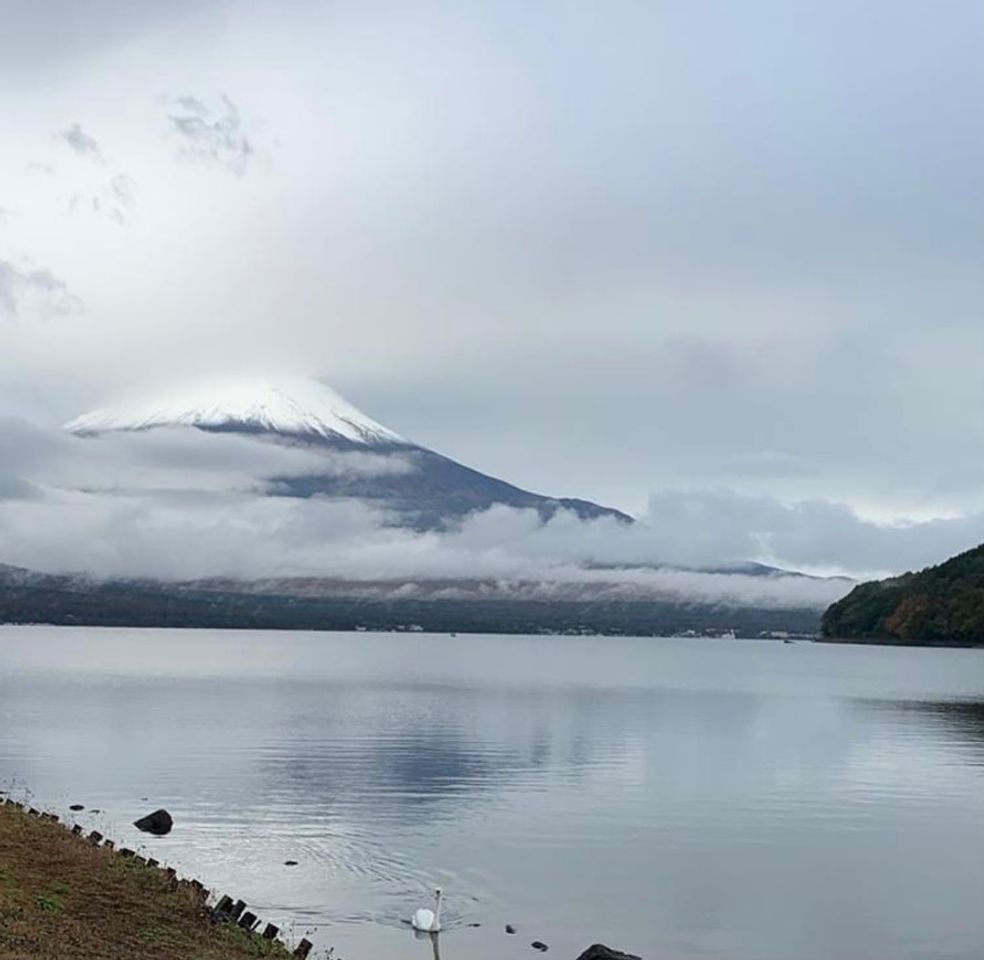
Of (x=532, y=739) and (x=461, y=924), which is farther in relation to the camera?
(x=532, y=739)

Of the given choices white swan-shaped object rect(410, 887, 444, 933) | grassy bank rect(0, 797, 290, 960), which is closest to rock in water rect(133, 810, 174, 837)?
grassy bank rect(0, 797, 290, 960)

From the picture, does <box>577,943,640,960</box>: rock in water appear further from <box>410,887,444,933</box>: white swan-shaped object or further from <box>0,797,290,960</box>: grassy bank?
<box>0,797,290,960</box>: grassy bank

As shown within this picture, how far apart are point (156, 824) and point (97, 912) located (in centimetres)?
1270

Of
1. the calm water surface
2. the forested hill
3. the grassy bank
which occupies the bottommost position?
the calm water surface

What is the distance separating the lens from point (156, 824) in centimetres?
3002

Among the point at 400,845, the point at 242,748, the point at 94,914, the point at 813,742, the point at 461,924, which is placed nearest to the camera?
the point at 94,914

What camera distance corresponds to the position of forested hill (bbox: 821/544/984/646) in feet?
544

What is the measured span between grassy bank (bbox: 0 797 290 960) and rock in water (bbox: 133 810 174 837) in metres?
7.09

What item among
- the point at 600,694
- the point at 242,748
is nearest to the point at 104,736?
the point at 242,748

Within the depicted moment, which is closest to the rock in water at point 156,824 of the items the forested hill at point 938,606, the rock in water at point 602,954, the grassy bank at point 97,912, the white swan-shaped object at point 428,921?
the grassy bank at point 97,912

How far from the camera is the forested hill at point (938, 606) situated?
544 feet

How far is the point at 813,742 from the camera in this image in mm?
57625

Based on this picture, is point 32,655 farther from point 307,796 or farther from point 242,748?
point 307,796

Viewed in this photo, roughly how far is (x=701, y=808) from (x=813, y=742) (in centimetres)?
2231
